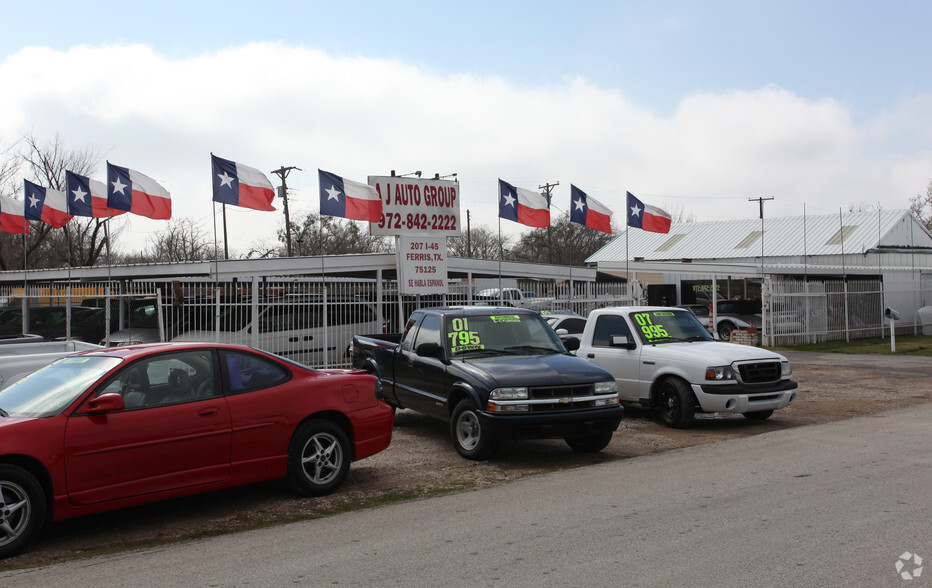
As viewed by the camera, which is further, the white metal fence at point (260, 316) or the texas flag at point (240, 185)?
the white metal fence at point (260, 316)

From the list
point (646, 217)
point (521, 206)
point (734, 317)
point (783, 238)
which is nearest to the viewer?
point (521, 206)

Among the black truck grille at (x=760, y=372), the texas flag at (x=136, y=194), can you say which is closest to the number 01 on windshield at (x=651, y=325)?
the black truck grille at (x=760, y=372)

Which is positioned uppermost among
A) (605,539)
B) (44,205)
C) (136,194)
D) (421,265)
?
(44,205)

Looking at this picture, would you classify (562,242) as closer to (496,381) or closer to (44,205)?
(44,205)

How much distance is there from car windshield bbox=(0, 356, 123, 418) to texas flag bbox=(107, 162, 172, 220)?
10130 mm

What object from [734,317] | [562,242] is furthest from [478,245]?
[734,317]

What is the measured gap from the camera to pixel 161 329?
14.6 metres

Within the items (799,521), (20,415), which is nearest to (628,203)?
(799,521)

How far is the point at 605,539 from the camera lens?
216 inches

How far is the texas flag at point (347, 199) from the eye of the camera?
55.2 ft

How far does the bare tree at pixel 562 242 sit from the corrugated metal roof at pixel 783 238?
45.1 feet

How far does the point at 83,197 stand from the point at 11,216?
4.44m

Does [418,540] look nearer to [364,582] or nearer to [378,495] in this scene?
[364,582]

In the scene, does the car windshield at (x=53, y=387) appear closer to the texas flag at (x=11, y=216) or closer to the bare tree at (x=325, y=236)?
the texas flag at (x=11, y=216)
